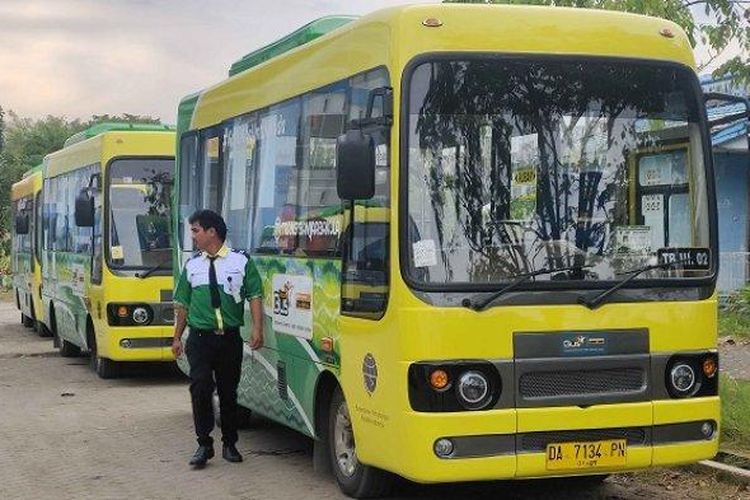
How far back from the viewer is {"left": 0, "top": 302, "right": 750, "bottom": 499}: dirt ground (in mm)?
8562

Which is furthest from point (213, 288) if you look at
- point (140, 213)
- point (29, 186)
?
point (29, 186)

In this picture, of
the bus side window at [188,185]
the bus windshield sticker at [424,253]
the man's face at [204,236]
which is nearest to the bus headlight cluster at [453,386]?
the bus windshield sticker at [424,253]

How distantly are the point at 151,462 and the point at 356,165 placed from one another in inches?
157

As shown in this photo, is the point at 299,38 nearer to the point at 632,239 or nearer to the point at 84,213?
the point at 632,239

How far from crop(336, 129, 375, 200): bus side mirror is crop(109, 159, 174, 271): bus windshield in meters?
8.46

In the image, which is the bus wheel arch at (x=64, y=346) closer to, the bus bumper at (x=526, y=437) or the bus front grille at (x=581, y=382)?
the bus bumper at (x=526, y=437)

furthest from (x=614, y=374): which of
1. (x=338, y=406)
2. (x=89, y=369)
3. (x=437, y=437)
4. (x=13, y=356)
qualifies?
(x=13, y=356)

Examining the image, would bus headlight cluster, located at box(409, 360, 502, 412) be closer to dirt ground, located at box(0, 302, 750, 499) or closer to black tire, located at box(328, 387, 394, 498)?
black tire, located at box(328, 387, 394, 498)

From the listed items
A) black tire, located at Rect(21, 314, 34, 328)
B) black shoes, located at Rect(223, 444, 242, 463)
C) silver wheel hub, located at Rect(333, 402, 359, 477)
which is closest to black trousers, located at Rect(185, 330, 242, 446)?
black shoes, located at Rect(223, 444, 242, 463)

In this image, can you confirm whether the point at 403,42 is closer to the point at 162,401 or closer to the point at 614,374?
the point at 614,374

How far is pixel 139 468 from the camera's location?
9742 millimetres

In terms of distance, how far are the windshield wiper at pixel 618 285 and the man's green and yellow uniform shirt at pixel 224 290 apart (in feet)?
10.1

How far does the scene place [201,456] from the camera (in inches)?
379

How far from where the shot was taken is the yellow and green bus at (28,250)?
73.9 ft
